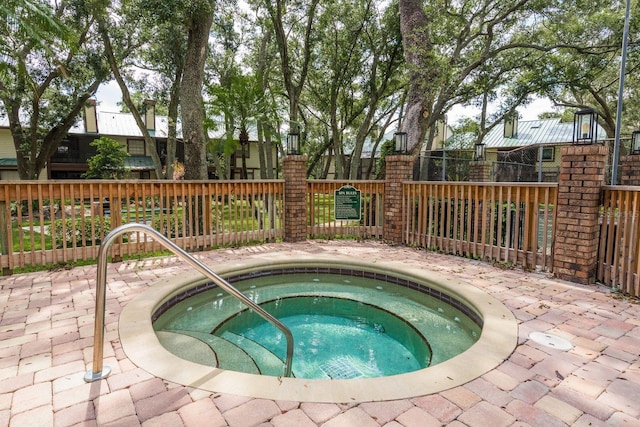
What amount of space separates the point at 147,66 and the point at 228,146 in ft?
19.5

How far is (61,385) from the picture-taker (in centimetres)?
221

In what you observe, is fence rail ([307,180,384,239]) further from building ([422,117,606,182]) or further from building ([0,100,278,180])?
building ([0,100,278,180])

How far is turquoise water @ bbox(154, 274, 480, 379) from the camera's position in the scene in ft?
10.3

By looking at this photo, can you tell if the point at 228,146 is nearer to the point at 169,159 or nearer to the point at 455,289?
the point at 169,159

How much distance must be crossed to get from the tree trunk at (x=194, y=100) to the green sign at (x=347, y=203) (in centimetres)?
289

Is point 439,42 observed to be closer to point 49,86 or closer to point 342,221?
point 342,221

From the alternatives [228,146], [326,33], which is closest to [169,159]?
[228,146]

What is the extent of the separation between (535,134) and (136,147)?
86.7 feet

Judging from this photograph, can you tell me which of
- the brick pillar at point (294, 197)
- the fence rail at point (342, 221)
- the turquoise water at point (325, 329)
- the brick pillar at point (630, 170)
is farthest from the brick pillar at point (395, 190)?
the brick pillar at point (630, 170)

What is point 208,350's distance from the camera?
3.04 metres

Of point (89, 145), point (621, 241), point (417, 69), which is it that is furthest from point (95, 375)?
point (89, 145)

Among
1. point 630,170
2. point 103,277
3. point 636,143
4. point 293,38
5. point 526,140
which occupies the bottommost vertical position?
point 103,277

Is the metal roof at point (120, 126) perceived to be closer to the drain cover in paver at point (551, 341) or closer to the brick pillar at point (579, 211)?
the brick pillar at point (579, 211)

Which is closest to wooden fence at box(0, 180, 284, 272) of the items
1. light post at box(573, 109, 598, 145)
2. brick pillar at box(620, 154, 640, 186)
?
light post at box(573, 109, 598, 145)
